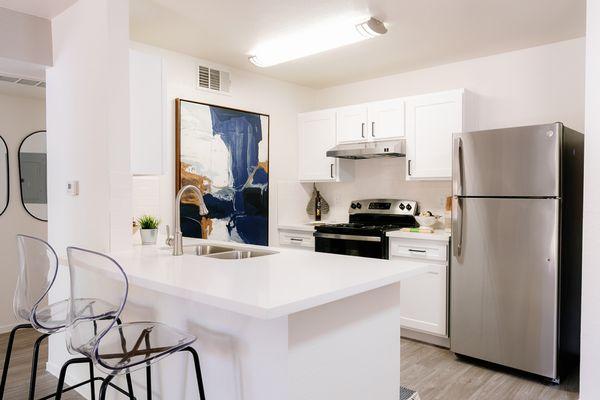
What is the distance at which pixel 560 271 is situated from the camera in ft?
9.43

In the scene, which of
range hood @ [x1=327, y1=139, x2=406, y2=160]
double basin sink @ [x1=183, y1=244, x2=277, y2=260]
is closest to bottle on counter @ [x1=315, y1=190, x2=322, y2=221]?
range hood @ [x1=327, y1=139, x2=406, y2=160]

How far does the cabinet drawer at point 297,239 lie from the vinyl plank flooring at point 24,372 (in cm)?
234

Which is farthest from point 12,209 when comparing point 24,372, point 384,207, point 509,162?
point 509,162

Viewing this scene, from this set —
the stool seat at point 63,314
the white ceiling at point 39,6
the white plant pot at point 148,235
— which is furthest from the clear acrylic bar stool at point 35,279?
the white ceiling at point 39,6

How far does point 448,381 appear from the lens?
116 inches

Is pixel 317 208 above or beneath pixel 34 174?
beneath

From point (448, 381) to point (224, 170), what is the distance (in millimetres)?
2553

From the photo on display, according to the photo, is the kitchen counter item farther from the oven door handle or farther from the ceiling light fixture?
the ceiling light fixture

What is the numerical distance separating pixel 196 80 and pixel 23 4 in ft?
4.78

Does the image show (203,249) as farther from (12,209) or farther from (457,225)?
(12,209)

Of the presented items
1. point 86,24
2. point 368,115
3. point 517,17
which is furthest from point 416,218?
point 86,24

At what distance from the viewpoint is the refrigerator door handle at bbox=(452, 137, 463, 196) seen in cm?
326

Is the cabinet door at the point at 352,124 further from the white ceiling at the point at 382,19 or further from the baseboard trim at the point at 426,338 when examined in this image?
the baseboard trim at the point at 426,338

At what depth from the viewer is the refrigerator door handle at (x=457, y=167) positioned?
3258 millimetres
